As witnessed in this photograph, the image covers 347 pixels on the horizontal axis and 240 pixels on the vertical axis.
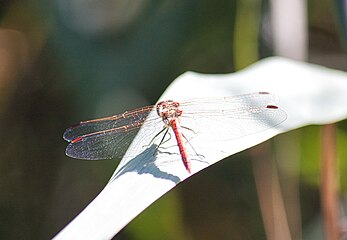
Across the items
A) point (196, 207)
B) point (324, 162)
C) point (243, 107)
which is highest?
point (243, 107)

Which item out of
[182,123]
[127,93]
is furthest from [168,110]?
[127,93]

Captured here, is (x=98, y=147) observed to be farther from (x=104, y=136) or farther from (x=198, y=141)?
(x=198, y=141)

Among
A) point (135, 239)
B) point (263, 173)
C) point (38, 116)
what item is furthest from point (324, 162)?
point (38, 116)

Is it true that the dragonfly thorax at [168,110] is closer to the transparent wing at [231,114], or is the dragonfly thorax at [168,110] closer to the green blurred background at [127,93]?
the transparent wing at [231,114]

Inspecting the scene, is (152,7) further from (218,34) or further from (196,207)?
(196,207)

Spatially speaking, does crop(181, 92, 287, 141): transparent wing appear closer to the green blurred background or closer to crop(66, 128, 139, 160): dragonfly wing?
crop(66, 128, 139, 160): dragonfly wing

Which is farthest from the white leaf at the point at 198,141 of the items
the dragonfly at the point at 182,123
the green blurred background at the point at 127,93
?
the green blurred background at the point at 127,93

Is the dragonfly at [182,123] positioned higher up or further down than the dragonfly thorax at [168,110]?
further down
